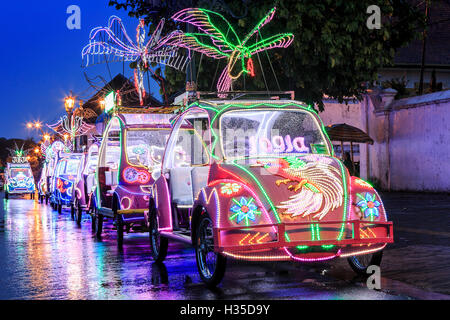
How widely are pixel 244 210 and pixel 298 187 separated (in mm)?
686

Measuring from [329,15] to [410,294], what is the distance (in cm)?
1181

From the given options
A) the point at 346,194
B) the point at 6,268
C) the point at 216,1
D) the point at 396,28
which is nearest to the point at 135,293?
the point at 346,194

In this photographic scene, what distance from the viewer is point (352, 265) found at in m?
8.41

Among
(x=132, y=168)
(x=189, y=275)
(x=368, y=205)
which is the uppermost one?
(x=132, y=168)

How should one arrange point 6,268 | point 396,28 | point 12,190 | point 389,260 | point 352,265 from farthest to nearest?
point 12,190
point 396,28
point 6,268
point 389,260
point 352,265

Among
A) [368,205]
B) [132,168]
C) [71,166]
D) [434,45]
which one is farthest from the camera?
[434,45]

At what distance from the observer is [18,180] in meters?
45.4

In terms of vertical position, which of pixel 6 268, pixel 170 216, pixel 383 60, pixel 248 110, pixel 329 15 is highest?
pixel 329 15

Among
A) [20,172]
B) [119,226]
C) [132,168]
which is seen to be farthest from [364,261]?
[20,172]

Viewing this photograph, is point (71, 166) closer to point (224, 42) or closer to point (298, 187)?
point (224, 42)

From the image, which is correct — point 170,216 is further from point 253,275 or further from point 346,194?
point 346,194

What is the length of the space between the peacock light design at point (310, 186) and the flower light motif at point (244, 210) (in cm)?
29

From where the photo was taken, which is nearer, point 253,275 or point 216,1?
point 253,275

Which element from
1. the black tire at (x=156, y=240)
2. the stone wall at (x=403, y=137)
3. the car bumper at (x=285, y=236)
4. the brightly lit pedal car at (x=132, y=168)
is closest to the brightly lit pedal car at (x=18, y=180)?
the stone wall at (x=403, y=137)
